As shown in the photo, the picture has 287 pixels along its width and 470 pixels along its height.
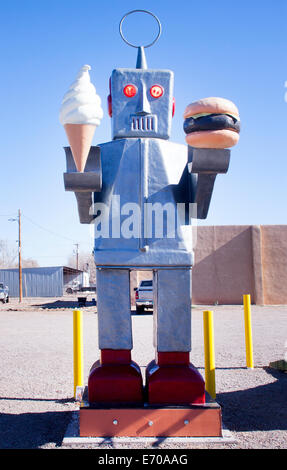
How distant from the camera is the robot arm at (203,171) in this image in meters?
3.14

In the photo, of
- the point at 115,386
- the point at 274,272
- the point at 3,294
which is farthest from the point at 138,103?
the point at 3,294

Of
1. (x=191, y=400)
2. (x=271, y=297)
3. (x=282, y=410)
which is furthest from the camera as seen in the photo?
(x=271, y=297)

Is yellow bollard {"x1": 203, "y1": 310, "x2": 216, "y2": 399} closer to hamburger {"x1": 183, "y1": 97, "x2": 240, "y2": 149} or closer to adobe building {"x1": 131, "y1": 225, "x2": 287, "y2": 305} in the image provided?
hamburger {"x1": 183, "y1": 97, "x2": 240, "y2": 149}

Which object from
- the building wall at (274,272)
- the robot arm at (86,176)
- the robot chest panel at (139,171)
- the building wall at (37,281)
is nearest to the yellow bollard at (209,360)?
the robot chest panel at (139,171)

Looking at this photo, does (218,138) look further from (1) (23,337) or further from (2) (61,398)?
(1) (23,337)

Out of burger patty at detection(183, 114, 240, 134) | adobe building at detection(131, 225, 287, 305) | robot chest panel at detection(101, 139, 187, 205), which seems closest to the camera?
burger patty at detection(183, 114, 240, 134)

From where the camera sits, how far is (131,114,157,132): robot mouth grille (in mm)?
3494

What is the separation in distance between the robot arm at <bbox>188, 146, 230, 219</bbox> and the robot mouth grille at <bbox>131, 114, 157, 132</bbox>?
14.0 inches

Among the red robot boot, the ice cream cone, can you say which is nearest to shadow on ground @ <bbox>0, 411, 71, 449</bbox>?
the red robot boot

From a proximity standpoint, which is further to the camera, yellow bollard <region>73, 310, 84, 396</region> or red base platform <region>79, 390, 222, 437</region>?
yellow bollard <region>73, 310, 84, 396</region>

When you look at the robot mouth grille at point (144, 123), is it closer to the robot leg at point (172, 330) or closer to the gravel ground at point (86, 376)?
the robot leg at point (172, 330)
